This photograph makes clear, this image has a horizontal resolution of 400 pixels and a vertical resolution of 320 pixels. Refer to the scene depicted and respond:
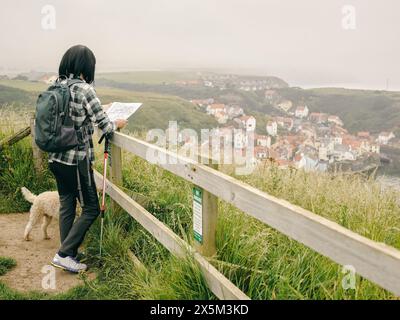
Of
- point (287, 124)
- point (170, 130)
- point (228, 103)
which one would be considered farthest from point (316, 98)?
point (170, 130)

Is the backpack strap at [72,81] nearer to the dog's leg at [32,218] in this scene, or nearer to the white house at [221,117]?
the dog's leg at [32,218]

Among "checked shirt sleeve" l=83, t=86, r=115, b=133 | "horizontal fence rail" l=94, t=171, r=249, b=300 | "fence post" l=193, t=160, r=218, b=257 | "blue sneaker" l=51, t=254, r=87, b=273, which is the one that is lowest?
"blue sneaker" l=51, t=254, r=87, b=273

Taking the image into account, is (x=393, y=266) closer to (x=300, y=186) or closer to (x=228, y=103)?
(x=300, y=186)

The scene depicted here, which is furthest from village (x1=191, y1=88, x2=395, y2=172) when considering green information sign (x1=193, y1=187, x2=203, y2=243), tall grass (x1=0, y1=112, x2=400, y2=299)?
green information sign (x1=193, y1=187, x2=203, y2=243)

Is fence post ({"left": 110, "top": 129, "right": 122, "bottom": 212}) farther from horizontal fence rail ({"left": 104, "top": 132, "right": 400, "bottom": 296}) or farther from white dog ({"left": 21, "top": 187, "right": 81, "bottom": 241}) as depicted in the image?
horizontal fence rail ({"left": 104, "top": 132, "right": 400, "bottom": 296})

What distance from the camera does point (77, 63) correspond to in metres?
3.96

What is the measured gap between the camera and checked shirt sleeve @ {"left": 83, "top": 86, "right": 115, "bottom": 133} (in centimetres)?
395

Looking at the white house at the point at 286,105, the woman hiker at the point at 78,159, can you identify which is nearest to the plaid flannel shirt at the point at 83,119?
the woman hiker at the point at 78,159

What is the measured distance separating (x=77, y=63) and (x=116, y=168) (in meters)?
1.45

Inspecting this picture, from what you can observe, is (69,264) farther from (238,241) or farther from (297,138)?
(297,138)

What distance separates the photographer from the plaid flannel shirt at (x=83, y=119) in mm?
3922

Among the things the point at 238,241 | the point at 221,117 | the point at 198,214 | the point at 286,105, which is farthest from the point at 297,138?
the point at 286,105
